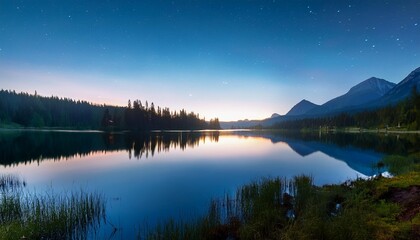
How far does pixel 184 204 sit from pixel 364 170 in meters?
29.4

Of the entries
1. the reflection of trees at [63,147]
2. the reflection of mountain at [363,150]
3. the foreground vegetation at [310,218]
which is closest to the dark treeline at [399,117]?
the reflection of mountain at [363,150]

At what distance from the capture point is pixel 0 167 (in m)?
34.0

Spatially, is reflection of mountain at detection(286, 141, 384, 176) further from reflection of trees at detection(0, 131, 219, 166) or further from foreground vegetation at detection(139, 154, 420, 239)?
reflection of trees at detection(0, 131, 219, 166)

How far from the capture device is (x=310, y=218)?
1248cm

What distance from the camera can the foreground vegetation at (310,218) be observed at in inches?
427

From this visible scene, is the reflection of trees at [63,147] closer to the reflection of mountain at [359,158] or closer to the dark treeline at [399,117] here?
the reflection of mountain at [359,158]

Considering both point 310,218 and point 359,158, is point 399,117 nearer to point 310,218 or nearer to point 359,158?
point 359,158

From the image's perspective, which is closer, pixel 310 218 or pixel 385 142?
pixel 310 218

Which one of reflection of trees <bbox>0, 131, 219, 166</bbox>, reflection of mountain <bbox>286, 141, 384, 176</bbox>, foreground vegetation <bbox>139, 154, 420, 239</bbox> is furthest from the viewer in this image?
reflection of trees <bbox>0, 131, 219, 166</bbox>

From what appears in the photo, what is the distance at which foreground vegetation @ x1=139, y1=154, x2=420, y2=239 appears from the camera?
1084cm

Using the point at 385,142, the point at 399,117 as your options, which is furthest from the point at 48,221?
the point at 399,117

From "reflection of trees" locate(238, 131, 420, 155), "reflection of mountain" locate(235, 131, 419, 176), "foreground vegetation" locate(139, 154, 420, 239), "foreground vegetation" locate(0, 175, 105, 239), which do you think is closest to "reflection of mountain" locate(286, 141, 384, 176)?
"reflection of mountain" locate(235, 131, 419, 176)

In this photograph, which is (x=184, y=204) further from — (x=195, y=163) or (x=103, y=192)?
(x=195, y=163)

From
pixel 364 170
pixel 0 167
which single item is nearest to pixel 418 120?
pixel 364 170
